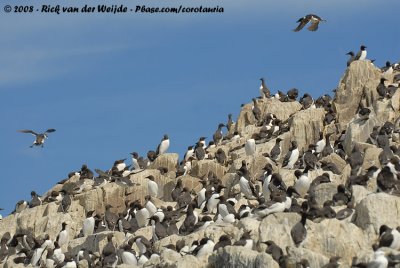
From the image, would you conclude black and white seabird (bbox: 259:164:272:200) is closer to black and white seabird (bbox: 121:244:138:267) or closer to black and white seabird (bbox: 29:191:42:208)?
black and white seabird (bbox: 121:244:138:267)

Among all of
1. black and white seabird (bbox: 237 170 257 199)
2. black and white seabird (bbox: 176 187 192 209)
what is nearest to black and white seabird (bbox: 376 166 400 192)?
black and white seabird (bbox: 237 170 257 199)

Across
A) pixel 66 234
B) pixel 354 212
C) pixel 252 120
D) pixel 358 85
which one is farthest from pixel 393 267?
pixel 252 120

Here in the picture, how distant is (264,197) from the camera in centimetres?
4012

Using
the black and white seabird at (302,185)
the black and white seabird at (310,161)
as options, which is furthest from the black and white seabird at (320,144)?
the black and white seabird at (302,185)

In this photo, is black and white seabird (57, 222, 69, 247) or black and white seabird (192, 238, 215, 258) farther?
black and white seabird (57, 222, 69, 247)

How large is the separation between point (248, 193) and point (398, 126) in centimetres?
791

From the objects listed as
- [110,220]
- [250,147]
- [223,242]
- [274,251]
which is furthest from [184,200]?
[274,251]

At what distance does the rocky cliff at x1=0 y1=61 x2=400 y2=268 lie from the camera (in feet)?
101

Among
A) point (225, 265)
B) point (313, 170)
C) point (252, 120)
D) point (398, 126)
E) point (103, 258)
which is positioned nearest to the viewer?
point (225, 265)

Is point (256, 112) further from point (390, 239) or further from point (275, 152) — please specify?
point (390, 239)

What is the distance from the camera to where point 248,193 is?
4234 cm

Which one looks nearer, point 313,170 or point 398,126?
point 313,170

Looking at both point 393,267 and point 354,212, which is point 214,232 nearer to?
point 354,212

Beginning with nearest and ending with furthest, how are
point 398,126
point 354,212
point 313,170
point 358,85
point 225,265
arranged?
point 225,265, point 354,212, point 313,170, point 398,126, point 358,85
